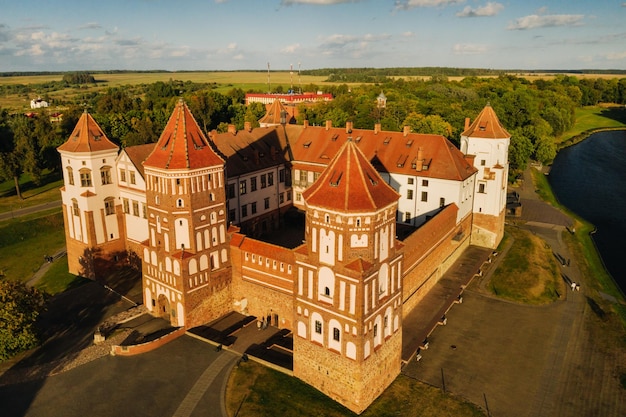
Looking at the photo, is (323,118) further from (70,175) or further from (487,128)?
(70,175)

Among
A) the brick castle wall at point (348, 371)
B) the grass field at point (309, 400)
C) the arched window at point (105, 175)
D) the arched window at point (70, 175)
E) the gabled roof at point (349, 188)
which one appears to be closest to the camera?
the gabled roof at point (349, 188)

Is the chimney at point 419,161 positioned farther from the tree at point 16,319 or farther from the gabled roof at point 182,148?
the tree at point 16,319

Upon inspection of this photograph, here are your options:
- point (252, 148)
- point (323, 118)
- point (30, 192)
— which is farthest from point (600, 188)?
point (30, 192)

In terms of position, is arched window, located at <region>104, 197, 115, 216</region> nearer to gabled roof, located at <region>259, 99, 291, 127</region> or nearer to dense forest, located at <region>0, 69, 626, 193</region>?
gabled roof, located at <region>259, 99, 291, 127</region>

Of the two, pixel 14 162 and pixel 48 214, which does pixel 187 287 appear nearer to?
pixel 48 214

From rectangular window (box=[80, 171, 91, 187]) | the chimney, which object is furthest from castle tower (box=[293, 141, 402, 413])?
rectangular window (box=[80, 171, 91, 187])

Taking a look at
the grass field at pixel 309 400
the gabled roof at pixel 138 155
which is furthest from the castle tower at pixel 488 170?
the gabled roof at pixel 138 155
